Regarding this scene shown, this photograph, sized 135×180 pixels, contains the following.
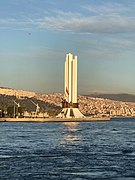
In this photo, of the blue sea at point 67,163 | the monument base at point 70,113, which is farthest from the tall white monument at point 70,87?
the blue sea at point 67,163

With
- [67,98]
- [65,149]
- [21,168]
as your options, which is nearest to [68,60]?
[67,98]

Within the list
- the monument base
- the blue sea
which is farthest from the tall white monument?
the blue sea

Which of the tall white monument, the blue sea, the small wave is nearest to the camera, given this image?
the blue sea

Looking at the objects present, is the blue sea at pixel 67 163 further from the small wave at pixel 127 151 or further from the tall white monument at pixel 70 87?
the tall white monument at pixel 70 87

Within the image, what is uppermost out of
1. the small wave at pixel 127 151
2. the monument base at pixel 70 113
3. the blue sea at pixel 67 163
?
the monument base at pixel 70 113

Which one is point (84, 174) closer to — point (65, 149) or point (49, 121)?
point (65, 149)

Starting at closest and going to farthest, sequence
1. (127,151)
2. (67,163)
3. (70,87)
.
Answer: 1. (67,163)
2. (127,151)
3. (70,87)

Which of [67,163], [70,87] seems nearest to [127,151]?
[67,163]

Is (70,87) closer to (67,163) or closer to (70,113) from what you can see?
(70,113)

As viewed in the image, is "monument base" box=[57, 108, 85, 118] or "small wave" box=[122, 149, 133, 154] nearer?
"small wave" box=[122, 149, 133, 154]

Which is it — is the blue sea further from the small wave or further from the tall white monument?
the tall white monument

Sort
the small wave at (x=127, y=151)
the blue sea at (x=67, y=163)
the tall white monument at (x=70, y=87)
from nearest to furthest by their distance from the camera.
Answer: the blue sea at (x=67, y=163) < the small wave at (x=127, y=151) < the tall white monument at (x=70, y=87)
